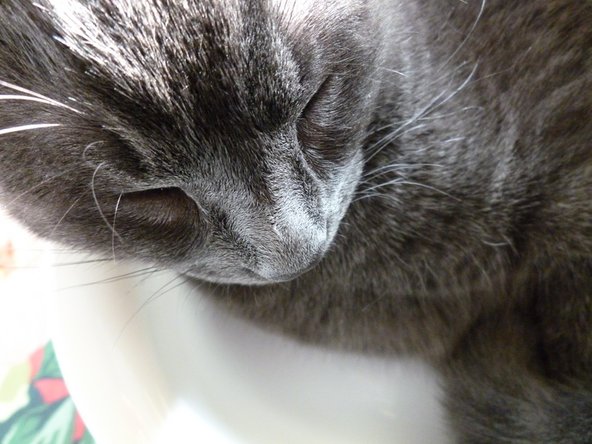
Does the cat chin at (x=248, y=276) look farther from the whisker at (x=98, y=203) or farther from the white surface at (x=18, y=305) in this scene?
the white surface at (x=18, y=305)

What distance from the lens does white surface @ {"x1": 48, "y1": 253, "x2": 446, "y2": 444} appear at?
974mm

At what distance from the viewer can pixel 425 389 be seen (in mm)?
1097

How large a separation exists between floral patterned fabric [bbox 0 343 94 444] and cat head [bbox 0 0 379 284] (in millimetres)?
571

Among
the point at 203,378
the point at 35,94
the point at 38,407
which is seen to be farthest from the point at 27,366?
the point at 35,94

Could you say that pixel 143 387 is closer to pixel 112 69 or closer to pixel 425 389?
pixel 425 389

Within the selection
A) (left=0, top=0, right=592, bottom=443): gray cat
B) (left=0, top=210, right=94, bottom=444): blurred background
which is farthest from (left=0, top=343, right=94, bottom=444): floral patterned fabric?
(left=0, top=0, right=592, bottom=443): gray cat

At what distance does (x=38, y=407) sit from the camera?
1257mm

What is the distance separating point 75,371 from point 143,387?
0.11 metres

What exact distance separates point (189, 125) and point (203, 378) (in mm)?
605

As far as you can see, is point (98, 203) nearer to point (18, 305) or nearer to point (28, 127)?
point (28, 127)

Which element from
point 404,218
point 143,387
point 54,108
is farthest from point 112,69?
point 143,387

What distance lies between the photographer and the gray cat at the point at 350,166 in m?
0.58

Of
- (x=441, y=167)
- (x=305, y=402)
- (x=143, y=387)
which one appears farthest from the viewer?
(x=305, y=402)

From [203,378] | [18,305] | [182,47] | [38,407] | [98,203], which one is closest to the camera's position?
[182,47]
